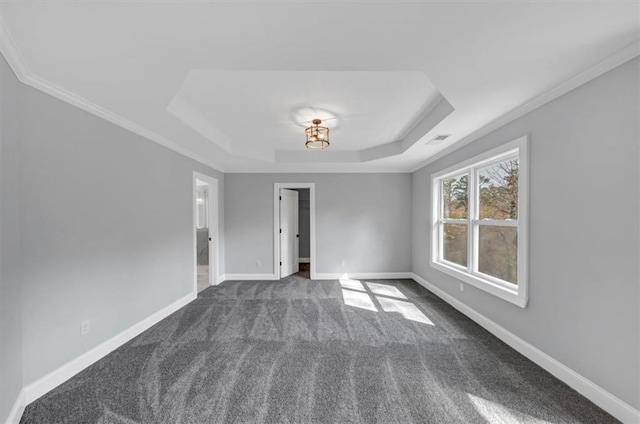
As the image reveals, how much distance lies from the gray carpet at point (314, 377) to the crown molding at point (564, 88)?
87.6 inches

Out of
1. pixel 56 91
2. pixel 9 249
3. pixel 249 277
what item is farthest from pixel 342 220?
pixel 9 249

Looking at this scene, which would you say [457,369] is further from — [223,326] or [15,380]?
[15,380]

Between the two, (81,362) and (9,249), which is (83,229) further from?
(81,362)

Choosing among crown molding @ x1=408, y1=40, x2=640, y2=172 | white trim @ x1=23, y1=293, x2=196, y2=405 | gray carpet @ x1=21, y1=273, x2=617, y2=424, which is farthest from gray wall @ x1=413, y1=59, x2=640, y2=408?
white trim @ x1=23, y1=293, x2=196, y2=405

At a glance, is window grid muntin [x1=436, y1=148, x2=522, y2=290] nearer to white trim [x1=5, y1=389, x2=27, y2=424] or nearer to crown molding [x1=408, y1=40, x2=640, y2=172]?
→ crown molding [x1=408, y1=40, x2=640, y2=172]

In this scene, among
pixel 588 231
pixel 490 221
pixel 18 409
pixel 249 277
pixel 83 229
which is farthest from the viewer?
pixel 249 277

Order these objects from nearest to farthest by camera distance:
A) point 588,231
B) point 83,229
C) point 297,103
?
point 588,231 < point 83,229 < point 297,103

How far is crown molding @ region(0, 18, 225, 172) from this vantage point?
4.73 feet

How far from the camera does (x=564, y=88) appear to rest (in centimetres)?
192

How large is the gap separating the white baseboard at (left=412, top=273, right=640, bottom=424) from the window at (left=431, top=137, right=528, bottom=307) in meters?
0.37

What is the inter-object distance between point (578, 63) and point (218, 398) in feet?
11.0

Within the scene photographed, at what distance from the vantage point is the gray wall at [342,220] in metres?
5.15

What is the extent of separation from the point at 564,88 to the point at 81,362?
4.44 m

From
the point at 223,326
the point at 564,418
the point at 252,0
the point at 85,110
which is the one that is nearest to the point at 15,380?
the point at 223,326
